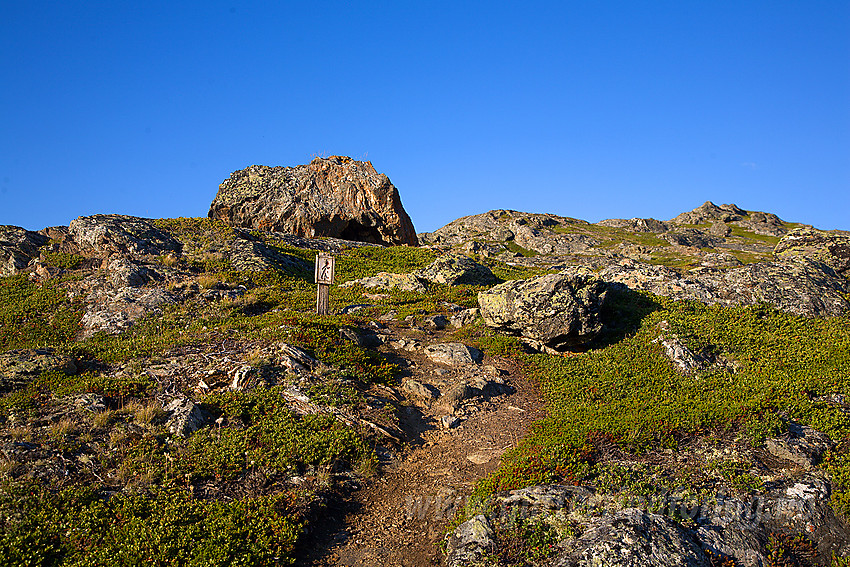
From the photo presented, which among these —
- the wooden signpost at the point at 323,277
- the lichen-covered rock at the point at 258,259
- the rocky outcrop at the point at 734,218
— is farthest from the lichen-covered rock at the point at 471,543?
the rocky outcrop at the point at 734,218

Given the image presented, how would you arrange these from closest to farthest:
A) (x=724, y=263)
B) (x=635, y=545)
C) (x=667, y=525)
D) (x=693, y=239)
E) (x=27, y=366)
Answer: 1. (x=635, y=545)
2. (x=667, y=525)
3. (x=27, y=366)
4. (x=724, y=263)
5. (x=693, y=239)

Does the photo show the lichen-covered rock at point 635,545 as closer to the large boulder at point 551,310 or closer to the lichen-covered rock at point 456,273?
the large boulder at point 551,310

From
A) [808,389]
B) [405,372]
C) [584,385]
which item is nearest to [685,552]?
[584,385]

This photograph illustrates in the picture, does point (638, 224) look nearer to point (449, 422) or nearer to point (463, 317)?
point (463, 317)

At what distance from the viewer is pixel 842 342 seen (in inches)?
720

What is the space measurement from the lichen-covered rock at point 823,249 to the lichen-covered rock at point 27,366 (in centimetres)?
2980

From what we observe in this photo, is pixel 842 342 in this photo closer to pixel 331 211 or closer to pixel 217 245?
pixel 217 245

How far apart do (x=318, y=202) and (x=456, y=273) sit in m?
17.5

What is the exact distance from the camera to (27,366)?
15805 mm

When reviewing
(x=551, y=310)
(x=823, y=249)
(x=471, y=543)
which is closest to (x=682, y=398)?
(x=551, y=310)

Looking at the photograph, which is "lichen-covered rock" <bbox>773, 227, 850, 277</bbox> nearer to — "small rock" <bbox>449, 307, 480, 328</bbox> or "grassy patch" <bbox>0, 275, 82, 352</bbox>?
"small rock" <bbox>449, 307, 480, 328</bbox>

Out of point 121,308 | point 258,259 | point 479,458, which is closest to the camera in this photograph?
point 479,458

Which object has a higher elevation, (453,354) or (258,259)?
(258,259)

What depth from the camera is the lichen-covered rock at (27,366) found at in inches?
599
